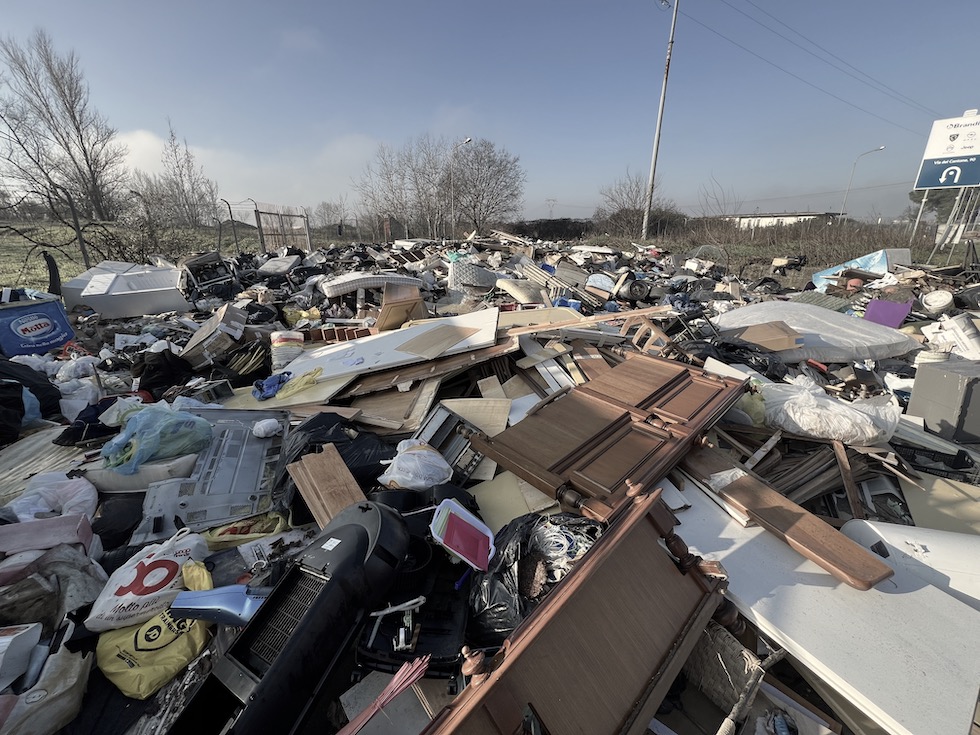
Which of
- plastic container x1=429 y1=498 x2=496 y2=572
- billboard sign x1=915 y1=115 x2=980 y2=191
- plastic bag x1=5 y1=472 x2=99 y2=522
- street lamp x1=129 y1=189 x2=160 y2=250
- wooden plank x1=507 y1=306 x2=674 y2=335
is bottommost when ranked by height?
plastic bag x1=5 y1=472 x2=99 y2=522

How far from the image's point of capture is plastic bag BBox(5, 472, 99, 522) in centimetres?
227

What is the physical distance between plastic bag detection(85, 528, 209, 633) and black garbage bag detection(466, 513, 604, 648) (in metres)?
1.39

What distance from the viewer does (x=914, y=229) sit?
1359 cm

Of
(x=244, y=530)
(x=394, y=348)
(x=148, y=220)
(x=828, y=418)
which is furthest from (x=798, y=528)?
(x=148, y=220)

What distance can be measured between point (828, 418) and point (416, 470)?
285 centimetres

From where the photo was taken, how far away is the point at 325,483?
2.33 metres

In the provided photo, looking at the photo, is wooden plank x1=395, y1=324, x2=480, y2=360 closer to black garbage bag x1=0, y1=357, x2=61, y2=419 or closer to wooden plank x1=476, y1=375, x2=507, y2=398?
wooden plank x1=476, y1=375, x2=507, y2=398

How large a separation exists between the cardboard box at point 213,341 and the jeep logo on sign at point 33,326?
1828 millimetres

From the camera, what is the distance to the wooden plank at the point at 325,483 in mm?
2207

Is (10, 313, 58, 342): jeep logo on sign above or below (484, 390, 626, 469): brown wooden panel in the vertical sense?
above

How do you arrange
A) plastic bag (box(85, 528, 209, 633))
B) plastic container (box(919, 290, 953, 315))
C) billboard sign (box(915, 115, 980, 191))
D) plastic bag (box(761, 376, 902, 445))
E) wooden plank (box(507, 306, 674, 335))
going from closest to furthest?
plastic bag (box(85, 528, 209, 633)) < plastic bag (box(761, 376, 902, 445)) < wooden plank (box(507, 306, 674, 335)) < plastic container (box(919, 290, 953, 315)) < billboard sign (box(915, 115, 980, 191))

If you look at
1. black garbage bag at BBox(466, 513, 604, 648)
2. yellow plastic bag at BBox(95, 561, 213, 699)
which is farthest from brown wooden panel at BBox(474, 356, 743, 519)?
yellow plastic bag at BBox(95, 561, 213, 699)

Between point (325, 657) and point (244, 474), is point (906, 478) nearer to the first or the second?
point (325, 657)

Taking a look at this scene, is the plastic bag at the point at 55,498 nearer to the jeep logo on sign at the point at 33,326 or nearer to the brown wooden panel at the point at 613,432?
the brown wooden panel at the point at 613,432
